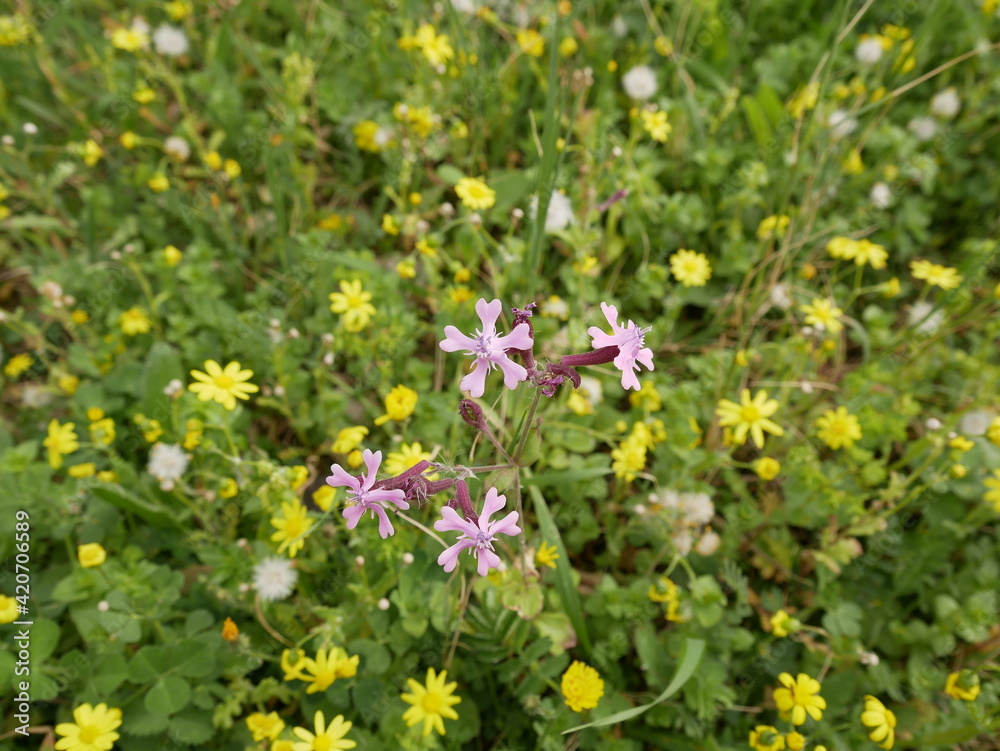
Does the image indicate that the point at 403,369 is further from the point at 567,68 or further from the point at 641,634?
the point at 567,68

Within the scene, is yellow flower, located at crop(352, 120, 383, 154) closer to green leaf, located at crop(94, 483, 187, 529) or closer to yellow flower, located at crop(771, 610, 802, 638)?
green leaf, located at crop(94, 483, 187, 529)

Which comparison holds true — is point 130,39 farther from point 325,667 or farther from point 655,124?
point 325,667

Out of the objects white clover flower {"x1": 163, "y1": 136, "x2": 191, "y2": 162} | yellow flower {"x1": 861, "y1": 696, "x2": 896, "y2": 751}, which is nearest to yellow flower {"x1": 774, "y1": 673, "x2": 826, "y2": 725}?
yellow flower {"x1": 861, "y1": 696, "x2": 896, "y2": 751}

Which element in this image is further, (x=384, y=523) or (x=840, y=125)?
(x=840, y=125)

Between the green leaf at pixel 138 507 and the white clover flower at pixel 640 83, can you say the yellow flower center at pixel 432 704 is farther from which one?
the white clover flower at pixel 640 83

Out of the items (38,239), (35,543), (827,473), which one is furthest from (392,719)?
(38,239)

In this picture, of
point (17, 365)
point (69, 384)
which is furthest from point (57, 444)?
point (17, 365)
